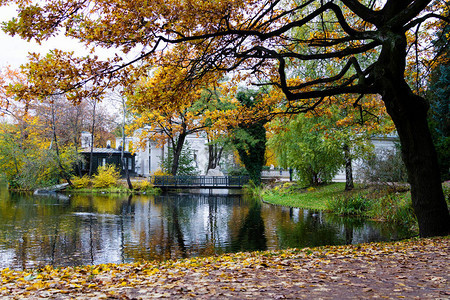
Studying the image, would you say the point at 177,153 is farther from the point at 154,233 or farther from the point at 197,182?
the point at 154,233

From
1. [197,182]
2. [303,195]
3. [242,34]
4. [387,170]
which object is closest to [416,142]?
[242,34]

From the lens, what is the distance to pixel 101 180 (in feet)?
104

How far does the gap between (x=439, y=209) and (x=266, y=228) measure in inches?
259

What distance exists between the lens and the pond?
30.9 ft

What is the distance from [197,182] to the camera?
31391 mm

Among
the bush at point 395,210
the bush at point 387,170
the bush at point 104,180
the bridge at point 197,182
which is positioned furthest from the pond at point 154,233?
the bush at point 104,180

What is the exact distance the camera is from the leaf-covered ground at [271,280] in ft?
12.6

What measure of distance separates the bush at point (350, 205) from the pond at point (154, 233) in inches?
34.0

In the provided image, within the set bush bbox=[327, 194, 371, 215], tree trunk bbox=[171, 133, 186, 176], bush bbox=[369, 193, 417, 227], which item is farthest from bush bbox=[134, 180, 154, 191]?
bush bbox=[369, 193, 417, 227]

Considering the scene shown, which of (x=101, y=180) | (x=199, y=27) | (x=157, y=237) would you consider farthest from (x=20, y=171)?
(x=199, y=27)

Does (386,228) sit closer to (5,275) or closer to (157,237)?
(157,237)

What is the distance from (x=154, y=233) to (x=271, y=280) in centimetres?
886

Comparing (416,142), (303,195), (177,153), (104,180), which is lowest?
(303,195)

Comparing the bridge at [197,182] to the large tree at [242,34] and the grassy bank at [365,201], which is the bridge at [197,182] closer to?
the grassy bank at [365,201]
